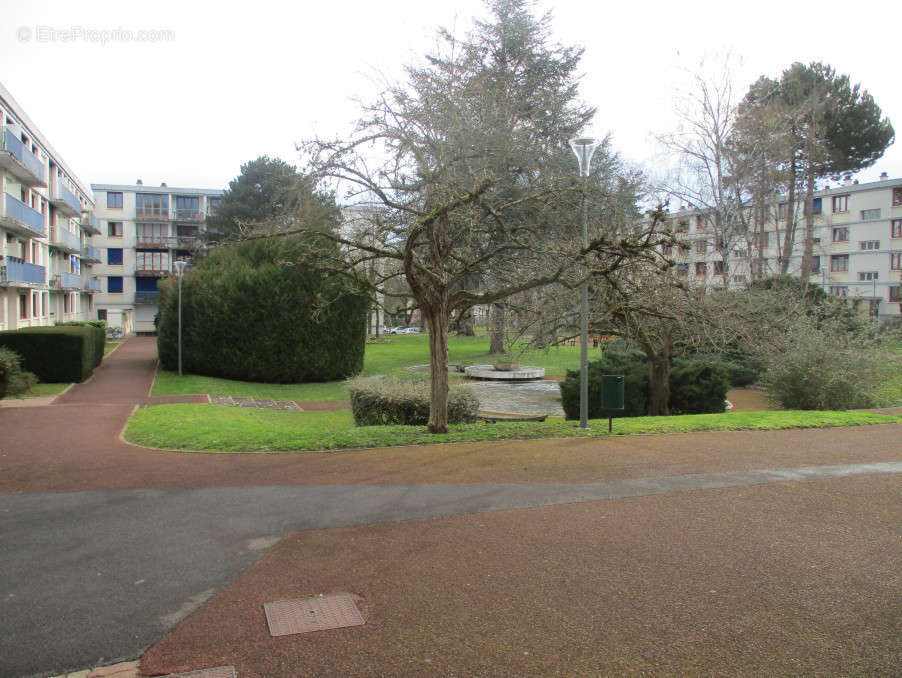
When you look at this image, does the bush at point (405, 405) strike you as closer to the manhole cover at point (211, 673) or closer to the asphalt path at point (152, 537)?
the asphalt path at point (152, 537)

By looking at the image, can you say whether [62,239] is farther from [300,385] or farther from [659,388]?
[659,388]

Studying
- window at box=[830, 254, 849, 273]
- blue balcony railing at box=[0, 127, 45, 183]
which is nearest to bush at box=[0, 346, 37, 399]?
blue balcony railing at box=[0, 127, 45, 183]

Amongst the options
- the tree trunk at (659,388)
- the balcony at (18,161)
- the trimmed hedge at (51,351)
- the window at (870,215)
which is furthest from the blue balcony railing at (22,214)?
the window at (870,215)

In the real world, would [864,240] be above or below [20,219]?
above

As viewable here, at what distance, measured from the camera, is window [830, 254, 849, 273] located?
50062 millimetres

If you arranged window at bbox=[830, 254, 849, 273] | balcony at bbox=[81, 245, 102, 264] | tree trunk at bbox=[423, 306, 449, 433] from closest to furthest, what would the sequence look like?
tree trunk at bbox=[423, 306, 449, 433] → balcony at bbox=[81, 245, 102, 264] → window at bbox=[830, 254, 849, 273]

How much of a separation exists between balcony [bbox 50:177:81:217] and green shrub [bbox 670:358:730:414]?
34961 millimetres

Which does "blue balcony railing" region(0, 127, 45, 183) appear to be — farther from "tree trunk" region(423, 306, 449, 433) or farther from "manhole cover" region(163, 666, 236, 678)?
"manhole cover" region(163, 666, 236, 678)

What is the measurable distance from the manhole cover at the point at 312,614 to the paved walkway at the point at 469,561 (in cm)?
11

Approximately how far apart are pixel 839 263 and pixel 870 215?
13.3 ft

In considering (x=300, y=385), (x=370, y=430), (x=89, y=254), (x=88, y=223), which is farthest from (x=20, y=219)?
(x=88, y=223)

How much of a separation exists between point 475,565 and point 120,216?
6549 cm

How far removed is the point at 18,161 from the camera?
26.9 meters

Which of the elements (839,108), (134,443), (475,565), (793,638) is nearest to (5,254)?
(134,443)
